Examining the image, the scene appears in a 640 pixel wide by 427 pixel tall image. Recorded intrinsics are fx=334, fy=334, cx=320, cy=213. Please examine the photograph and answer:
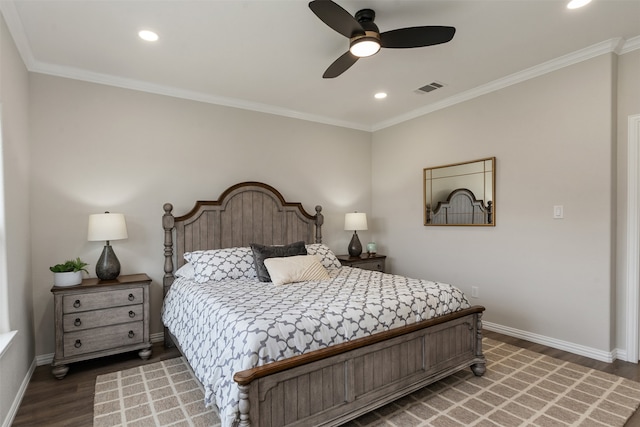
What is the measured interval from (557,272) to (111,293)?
160 inches

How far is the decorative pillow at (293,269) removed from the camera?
2982 mm

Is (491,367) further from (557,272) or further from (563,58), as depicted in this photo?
(563,58)

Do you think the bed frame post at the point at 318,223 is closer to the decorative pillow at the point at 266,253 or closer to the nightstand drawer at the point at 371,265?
the nightstand drawer at the point at 371,265

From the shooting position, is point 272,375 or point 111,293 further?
point 111,293

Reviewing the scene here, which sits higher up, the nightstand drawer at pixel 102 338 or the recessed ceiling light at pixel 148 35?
the recessed ceiling light at pixel 148 35

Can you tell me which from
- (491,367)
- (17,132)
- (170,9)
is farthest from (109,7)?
(491,367)

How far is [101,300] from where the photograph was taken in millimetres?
2850

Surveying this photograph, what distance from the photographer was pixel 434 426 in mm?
2027

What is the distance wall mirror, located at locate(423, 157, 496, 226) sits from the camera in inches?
146

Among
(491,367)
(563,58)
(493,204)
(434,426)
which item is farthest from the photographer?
(493,204)

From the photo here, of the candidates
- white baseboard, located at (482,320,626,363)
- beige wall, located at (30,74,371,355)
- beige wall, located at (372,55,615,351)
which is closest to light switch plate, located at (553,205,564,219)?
beige wall, located at (372,55,615,351)

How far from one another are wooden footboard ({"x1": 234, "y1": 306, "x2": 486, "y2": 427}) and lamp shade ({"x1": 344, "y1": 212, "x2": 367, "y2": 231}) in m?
2.13

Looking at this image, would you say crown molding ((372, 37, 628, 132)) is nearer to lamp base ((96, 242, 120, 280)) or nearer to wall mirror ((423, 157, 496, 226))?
wall mirror ((423, 157, 496, 226))

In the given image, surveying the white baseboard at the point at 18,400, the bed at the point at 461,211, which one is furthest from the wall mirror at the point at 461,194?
the white baseboard at the point at 18,400
